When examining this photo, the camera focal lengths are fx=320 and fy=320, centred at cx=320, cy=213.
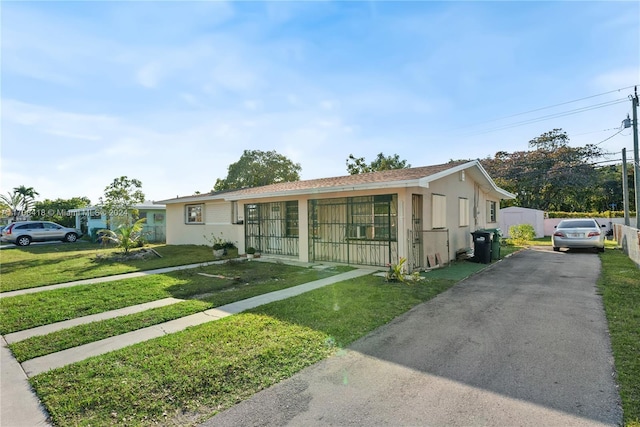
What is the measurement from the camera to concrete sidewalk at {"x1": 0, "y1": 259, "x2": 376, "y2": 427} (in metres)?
2.84

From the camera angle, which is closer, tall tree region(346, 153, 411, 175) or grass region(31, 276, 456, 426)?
grass region(31, 276, 456, 426)

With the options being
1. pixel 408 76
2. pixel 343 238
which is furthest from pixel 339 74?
pixel 343 238

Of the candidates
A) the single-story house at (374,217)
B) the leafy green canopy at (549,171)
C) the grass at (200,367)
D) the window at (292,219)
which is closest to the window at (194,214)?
the single-story house at (374,217)

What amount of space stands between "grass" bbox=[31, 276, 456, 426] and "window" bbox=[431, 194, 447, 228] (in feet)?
17.6

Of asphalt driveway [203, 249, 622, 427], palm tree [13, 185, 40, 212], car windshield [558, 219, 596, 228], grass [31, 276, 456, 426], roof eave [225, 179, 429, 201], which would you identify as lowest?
asphalt driveway [203, 249, 622, 427]

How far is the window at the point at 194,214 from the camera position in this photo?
56.9 feet

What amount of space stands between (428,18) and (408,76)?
2.52 metres

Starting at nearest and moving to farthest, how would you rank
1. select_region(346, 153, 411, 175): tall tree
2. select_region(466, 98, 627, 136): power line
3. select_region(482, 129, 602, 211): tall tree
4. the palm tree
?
select_region(466, 98, 627, 136): power line → select_region(482, 129, 602, 211): tall tree → select_region(346, 153, 411, 175): tall tree → the palm tree

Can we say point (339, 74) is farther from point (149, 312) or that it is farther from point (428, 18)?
point (149, 312)

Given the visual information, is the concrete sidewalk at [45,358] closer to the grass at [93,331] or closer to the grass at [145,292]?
the grass at [93,331]

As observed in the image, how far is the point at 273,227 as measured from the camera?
12.9 meters

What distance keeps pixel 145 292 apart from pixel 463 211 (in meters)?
11.2

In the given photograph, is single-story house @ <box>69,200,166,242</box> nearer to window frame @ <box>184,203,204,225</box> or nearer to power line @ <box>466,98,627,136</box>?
window frame @ <box>184,203,204,225</box>

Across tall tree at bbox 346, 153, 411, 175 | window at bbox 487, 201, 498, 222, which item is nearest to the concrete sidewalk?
window at bbox 487, 201, 498, 222
